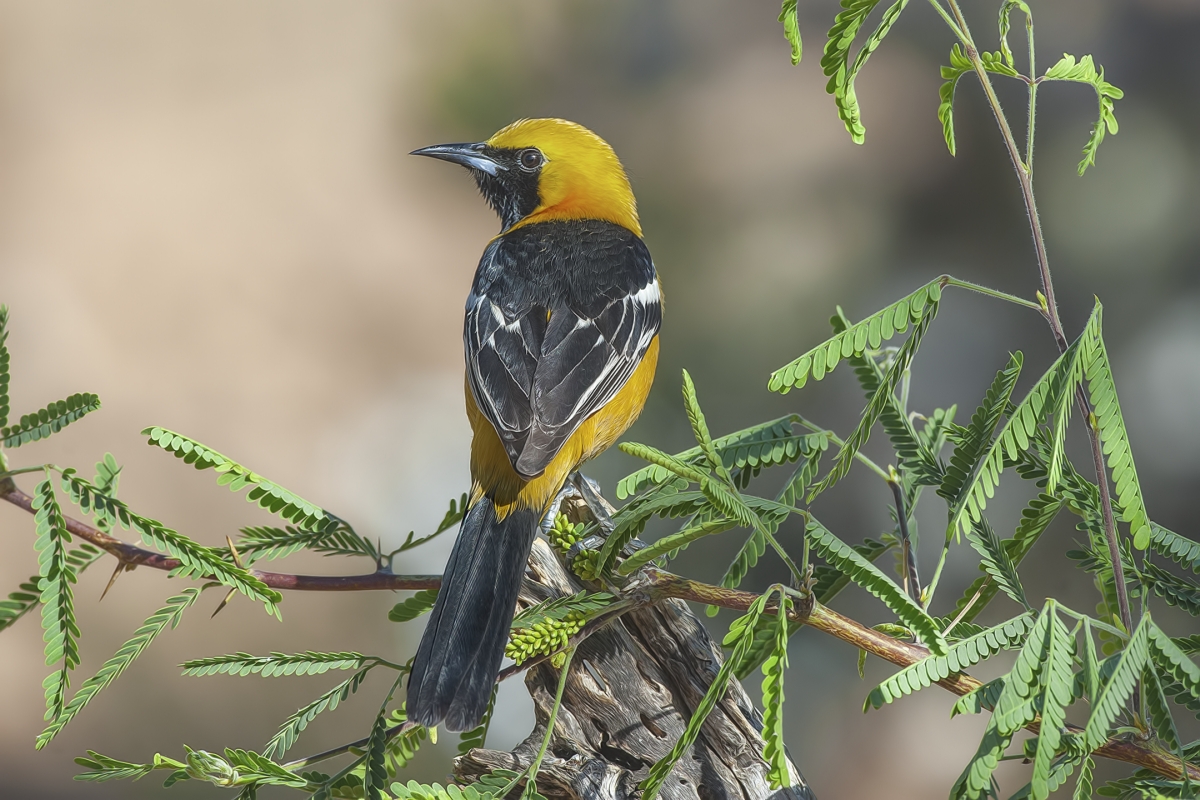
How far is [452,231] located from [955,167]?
4.59m

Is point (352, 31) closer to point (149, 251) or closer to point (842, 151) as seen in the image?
point (149, 251)

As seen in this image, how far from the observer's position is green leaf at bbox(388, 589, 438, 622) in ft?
6.98

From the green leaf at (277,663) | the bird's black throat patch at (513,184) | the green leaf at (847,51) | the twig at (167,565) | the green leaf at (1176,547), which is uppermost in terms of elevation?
the bird's black throat patch at (513,184)

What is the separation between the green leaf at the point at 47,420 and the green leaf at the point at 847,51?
1.43 metres

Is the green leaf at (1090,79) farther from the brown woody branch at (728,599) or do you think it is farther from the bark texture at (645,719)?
the bark texture at (645,719)

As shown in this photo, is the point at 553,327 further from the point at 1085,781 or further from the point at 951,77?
the point at 1085,781

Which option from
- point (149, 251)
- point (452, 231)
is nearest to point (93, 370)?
point (149, 251)

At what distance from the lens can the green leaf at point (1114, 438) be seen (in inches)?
58.2

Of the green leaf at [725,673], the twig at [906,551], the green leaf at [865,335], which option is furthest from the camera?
the twig at [906,551]

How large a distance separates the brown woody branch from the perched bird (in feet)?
0.59

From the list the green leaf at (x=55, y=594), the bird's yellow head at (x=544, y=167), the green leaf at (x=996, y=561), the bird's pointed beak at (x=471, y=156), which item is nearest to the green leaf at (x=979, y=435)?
the green leaf at (x=996, y=561)

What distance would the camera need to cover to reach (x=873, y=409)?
1.57 metres

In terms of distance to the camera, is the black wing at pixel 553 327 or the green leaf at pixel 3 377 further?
the black wing at pixel 553 327

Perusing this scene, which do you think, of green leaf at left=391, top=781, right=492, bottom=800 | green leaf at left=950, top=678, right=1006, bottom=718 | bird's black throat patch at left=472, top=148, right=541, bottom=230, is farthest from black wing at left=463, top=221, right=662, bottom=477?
green leaf at left=950, top=678, right=1006, bottom=718
